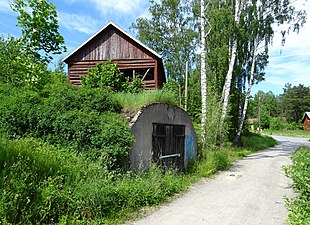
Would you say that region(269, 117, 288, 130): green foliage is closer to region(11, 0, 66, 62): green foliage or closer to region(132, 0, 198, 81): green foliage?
region(132, 0, 198, 81): green foliage

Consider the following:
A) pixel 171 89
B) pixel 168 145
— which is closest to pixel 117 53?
pixel 171 89

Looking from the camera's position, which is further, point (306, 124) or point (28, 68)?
point (306, 124)

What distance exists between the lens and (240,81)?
24.9 meters

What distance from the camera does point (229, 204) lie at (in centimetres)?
749

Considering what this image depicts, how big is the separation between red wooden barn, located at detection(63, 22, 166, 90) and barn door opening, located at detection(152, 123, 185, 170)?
28.6 ft

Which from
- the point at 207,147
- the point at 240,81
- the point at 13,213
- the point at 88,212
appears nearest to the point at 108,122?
the point at 88,212

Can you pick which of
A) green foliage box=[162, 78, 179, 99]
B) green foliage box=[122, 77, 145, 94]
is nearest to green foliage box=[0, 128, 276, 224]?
green foliage box=[162, 78, 179, 99]

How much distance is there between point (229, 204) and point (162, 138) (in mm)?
3450

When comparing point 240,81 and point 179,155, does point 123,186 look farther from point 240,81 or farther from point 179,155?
point 240,81

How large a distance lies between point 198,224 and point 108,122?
361 cm

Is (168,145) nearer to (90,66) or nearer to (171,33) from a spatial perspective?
(90,66)

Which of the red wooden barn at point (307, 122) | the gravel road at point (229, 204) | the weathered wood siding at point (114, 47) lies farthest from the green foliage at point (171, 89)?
the red wooden barn at point (307, 122)

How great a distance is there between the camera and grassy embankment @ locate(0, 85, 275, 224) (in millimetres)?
5191

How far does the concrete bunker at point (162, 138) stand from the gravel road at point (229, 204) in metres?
1.42
